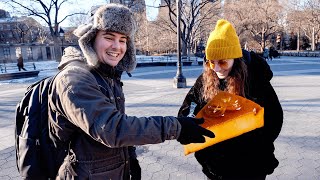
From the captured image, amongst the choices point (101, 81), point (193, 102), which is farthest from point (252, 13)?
point (101, 81)

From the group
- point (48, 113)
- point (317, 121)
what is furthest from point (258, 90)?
point (317, 121)

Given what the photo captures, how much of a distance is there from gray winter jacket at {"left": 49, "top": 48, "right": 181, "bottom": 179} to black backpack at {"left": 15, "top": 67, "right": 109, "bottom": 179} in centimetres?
5

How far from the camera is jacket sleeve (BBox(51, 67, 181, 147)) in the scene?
1.18 metres

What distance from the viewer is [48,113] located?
4.57 feet

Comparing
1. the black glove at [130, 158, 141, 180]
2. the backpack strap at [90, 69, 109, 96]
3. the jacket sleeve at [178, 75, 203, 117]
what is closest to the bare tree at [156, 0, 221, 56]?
the jacket sleeve at [178, 75, 203, 117]

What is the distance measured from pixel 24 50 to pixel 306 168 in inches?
1515

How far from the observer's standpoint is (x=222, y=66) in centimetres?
188

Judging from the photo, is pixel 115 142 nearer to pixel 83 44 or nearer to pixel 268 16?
pixel 83 44

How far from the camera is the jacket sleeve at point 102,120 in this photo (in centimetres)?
118

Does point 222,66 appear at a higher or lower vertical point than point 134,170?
higher

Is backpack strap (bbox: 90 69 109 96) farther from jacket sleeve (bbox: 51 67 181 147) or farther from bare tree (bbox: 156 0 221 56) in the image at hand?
bare tree (bbox: 156 0 221 56)

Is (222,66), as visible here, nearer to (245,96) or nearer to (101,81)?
(245,96)

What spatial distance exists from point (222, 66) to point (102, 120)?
3.44 feet

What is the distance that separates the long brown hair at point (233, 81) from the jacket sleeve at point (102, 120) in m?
0.74
